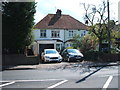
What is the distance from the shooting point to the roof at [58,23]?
42.6 meters

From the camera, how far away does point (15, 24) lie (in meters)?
19.7

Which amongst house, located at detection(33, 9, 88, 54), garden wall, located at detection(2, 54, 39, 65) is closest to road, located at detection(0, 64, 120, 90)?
garden wall, located at detection(2, 54, 39, 65)

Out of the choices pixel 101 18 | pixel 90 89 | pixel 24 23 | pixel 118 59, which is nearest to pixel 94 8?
pixel 101 18

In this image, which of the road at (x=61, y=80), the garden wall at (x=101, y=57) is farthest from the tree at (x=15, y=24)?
the garden wall at (x=101, y=57)

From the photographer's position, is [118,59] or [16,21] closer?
[16,21]

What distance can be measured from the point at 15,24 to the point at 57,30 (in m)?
23.3

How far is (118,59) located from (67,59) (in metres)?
6.02

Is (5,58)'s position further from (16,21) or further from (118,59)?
(118,59)

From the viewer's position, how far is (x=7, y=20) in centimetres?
1975

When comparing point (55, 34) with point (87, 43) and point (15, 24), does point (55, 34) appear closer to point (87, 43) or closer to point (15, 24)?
point (87, 43)

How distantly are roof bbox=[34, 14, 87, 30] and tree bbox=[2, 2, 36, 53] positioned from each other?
21509 millimetres

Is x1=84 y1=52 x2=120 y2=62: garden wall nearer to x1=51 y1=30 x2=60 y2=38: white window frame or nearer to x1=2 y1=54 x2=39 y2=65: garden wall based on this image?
x1=2 y1=54 x2=39 y2=65: garden wall

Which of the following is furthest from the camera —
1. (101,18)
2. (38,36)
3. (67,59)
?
(38,36)

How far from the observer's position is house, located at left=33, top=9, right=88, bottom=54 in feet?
137
